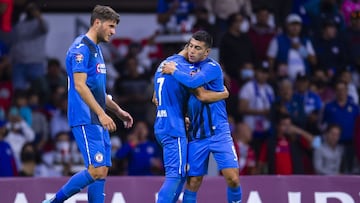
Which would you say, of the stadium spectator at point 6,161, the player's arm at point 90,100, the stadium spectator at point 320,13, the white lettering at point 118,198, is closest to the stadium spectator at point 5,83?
the stadium spectator at point 6,161

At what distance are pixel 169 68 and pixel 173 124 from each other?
560 millimetres

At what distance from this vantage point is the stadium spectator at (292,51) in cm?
1803

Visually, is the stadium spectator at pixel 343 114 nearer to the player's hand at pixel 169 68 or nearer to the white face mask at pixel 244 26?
the white face mask at pixel 244 26

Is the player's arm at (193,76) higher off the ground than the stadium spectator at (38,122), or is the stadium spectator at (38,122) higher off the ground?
the player's arm at (193,76)

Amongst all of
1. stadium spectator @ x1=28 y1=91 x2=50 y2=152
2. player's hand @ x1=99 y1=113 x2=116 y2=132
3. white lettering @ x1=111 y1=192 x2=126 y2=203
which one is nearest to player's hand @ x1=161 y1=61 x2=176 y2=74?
player's hand @ x1=99 y1=113 x2=116 y2=132

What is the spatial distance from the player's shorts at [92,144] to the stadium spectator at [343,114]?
6540 millimetres

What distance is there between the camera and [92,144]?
11.1 m

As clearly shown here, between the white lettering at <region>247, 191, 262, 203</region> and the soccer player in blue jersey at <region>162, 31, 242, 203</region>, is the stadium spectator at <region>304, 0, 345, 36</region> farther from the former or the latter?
the soccer player in blue jersey at <region>162, 31, 242, 203</region>

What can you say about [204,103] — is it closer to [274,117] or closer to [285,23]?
[274,117]

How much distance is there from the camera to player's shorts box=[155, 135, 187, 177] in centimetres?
1153

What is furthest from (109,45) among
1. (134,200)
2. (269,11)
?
(134,200)

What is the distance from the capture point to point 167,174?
38.0 feet

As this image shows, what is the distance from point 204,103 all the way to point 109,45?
7.40 meters

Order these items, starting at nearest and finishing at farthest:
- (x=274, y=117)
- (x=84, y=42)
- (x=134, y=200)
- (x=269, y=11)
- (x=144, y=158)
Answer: (x=84, y=42), (x=134, y=200), (x=144, y=158), (x=274, y=117), (x=269, y=11)
